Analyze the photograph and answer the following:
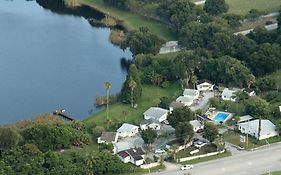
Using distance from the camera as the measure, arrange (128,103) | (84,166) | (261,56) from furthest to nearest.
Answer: (261,56) → (128,103) → (84,166)

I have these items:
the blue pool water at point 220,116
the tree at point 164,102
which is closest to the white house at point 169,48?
the tree at point 164,102

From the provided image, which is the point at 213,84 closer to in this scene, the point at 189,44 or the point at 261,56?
the point at 261,56

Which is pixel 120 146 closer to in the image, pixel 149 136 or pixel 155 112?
pixel 149 136

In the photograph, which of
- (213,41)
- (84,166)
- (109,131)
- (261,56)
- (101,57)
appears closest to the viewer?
(84,166)

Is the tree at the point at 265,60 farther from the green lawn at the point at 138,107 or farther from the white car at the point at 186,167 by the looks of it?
the white car at the point at 186,167

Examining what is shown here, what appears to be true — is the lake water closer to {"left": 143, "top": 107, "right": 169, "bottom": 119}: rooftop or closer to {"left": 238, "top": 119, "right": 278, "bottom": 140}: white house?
{"left": 143, "top": 107, "right": 169, "bottom": 119}: rooftop

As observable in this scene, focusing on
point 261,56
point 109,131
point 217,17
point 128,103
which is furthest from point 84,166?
point 217,17

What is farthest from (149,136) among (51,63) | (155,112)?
(51,63)

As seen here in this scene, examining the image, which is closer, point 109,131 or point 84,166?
point 84,166
